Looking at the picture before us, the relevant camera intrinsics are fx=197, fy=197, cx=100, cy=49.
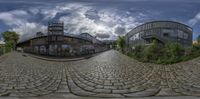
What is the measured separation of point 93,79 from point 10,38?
962 millimetres

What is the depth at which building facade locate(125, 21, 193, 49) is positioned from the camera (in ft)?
6.28

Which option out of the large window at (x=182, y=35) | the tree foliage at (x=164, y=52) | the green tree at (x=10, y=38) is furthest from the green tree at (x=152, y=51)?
the green tree at (x=10, y=38)

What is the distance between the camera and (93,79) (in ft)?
7.06

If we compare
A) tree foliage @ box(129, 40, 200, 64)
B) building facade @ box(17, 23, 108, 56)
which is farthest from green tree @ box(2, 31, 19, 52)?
tree foliage @ box(129, 40, 200, 64)

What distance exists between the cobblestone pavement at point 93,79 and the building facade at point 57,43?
15 cm

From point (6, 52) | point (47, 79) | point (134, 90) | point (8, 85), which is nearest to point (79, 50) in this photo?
point (47, 79)

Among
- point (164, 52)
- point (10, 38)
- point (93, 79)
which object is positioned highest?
point (10, 38)

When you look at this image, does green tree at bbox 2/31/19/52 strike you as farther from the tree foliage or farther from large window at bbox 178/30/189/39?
large window at bbox 178/30/189/39

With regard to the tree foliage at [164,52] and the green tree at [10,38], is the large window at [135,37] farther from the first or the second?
the green tree at [10,38]

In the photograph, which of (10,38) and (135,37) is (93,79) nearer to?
(135,37)

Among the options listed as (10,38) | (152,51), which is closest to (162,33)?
(152,51)

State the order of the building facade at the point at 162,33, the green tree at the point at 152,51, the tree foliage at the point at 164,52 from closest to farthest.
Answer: the building facade at the point at 162,33 < the tree foliage at the point at 164,52 < the green tree at the point at 152,51

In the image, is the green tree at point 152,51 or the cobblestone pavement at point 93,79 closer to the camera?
the cobblestone pavement at point 93,79

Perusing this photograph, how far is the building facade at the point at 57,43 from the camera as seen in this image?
2.01 metres
